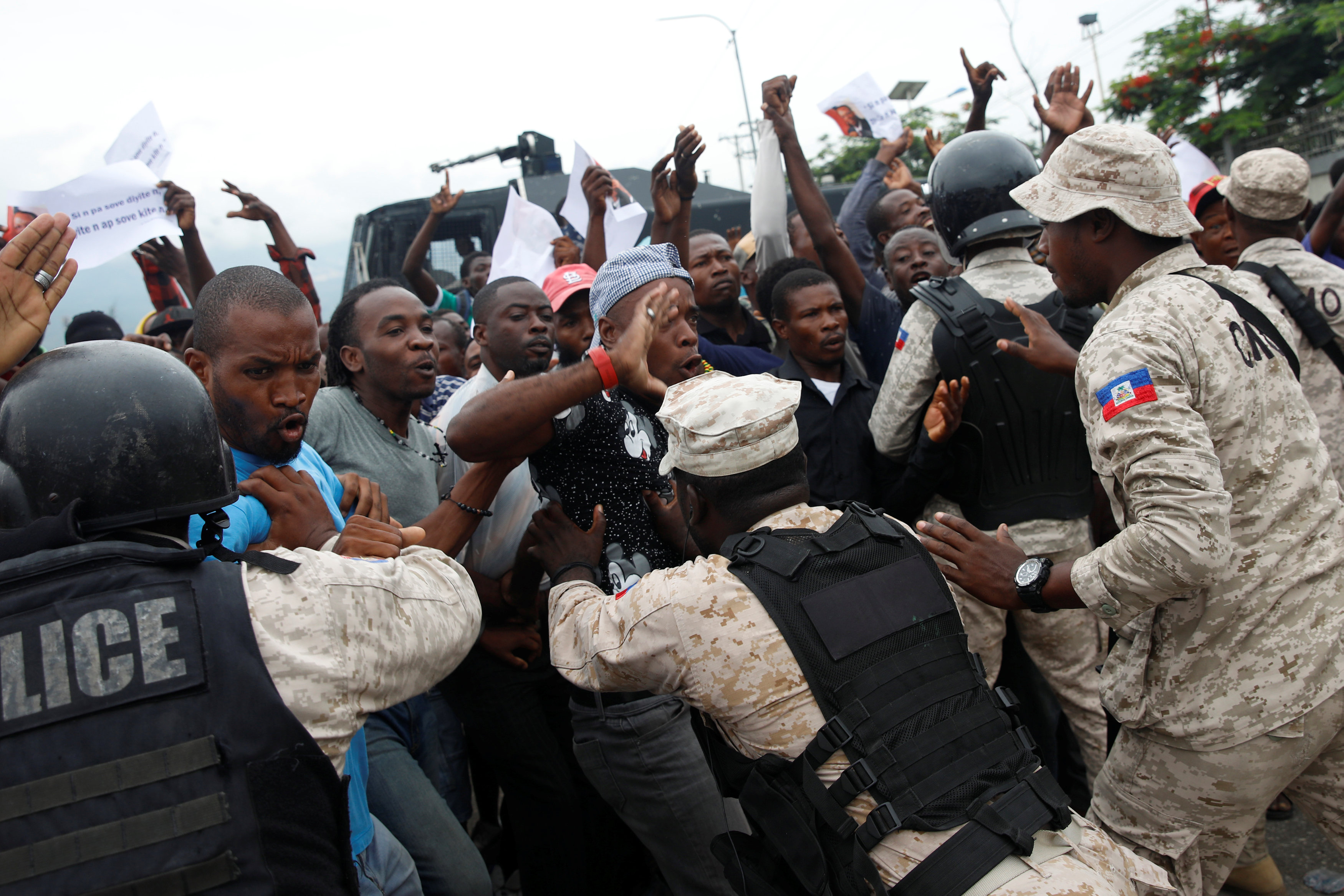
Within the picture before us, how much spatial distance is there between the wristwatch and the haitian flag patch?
43 centimetres

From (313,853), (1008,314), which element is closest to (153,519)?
(313,853)

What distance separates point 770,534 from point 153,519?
1.20 metres

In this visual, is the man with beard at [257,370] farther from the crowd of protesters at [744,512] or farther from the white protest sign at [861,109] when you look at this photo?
the white protest sign at [861,109]

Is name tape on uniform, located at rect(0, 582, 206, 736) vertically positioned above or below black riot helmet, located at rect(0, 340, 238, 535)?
below

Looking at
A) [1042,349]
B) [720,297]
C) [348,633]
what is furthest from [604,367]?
[720,297]

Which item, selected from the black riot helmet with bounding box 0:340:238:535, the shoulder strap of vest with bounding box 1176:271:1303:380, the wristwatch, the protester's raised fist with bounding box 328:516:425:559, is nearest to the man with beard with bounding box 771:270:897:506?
the wristwatch

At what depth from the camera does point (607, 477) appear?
279cm

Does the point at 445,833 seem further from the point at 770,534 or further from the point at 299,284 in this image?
the point at 299,284

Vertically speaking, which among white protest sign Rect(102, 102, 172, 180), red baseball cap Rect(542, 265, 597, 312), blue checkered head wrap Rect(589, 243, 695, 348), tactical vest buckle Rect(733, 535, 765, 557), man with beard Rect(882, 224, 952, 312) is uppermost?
white protest sign Rect(102, 102, 172, 180)

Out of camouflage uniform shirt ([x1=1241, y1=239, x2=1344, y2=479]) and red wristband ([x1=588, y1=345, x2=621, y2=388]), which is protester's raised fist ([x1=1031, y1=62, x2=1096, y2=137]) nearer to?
camouflage uniform shirt ([x1=1241, y1=239, x2=1344, y2=479])

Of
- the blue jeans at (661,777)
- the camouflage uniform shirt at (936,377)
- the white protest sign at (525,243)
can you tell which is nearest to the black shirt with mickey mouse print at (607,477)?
the blue jeans at (661,777)

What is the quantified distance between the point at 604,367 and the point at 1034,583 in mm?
1300

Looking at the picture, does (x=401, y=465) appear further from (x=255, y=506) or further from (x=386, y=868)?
(x=386, y=868)

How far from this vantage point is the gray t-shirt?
2830mm
